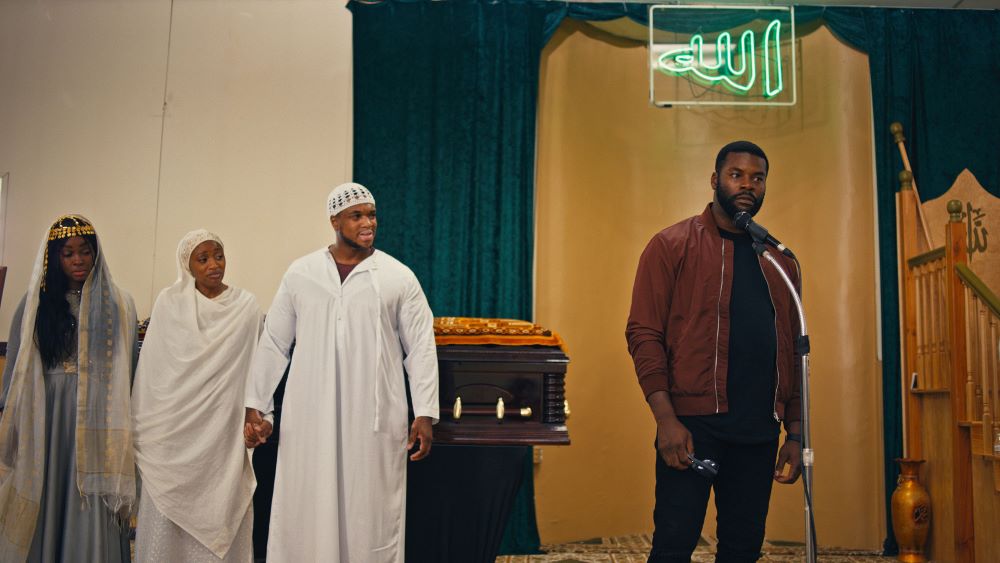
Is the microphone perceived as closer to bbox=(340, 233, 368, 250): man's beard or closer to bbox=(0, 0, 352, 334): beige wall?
bbox=(340, 233, 368, 250): man's beard

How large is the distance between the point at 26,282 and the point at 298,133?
187 centimetres

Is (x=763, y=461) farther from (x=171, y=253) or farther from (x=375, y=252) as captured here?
(x=171, y=253)

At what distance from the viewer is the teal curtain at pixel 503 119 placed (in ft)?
17.2

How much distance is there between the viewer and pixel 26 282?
5.21 metres

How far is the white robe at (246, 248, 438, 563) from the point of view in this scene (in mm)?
3039

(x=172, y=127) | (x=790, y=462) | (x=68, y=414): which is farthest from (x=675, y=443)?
(x=172, y=127)

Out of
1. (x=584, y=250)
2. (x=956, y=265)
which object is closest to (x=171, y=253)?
(x=584, y=250)

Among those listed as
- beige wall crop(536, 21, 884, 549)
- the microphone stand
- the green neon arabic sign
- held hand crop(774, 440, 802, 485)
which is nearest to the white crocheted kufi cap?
the microphone stand

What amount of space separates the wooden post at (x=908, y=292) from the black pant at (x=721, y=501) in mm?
3005

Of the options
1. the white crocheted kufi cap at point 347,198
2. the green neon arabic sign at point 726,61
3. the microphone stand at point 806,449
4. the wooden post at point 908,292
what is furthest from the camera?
the green neon arabic sign at point 726,61

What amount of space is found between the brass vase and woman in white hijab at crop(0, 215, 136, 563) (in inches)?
155

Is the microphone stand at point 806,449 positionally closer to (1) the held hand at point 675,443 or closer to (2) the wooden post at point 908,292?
(1) the held hand at point 675,443

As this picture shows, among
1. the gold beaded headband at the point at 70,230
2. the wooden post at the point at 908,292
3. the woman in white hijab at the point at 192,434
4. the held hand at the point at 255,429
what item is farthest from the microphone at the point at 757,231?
the wooden post at the point at 908,292

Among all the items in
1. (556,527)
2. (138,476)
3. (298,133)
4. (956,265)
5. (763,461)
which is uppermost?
(298,133)
